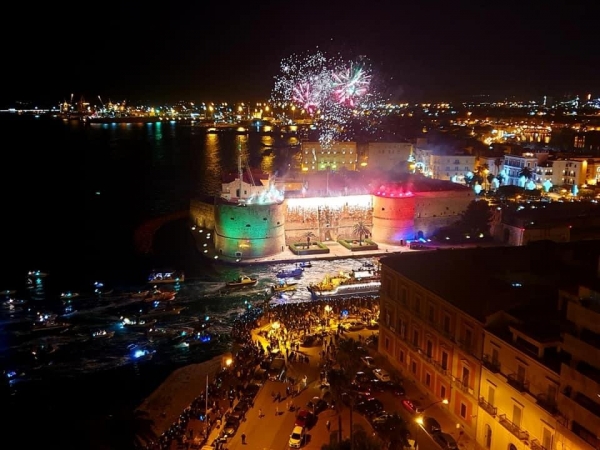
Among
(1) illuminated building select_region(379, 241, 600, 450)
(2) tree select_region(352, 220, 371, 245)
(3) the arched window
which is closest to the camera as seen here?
(1) illuminated building select_region(379, 241, 600, 450)

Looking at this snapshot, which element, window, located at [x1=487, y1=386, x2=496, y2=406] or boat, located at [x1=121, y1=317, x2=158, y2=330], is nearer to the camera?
window, located at [x1=487, y1=386, x2=496, y2=406]

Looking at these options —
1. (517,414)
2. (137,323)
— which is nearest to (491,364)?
(517,414)

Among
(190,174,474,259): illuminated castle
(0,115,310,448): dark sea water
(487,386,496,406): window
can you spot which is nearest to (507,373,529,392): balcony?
(487,386,496,406): window

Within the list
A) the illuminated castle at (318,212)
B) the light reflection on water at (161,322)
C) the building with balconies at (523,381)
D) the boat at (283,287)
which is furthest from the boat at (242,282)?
the building with balconies at (523,381)

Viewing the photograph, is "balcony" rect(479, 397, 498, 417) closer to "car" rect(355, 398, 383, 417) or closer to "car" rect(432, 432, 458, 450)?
"car" rect(432, 432, 458, 450)

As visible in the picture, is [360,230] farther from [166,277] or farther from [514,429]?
[514,429]

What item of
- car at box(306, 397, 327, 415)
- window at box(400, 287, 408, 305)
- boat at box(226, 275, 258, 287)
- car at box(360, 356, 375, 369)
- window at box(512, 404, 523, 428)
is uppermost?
window at box(400, 287, 408, 305)

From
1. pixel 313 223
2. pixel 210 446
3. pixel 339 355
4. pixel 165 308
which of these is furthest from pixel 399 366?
pixel 313 223

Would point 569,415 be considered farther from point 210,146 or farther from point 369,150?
point 210,146
